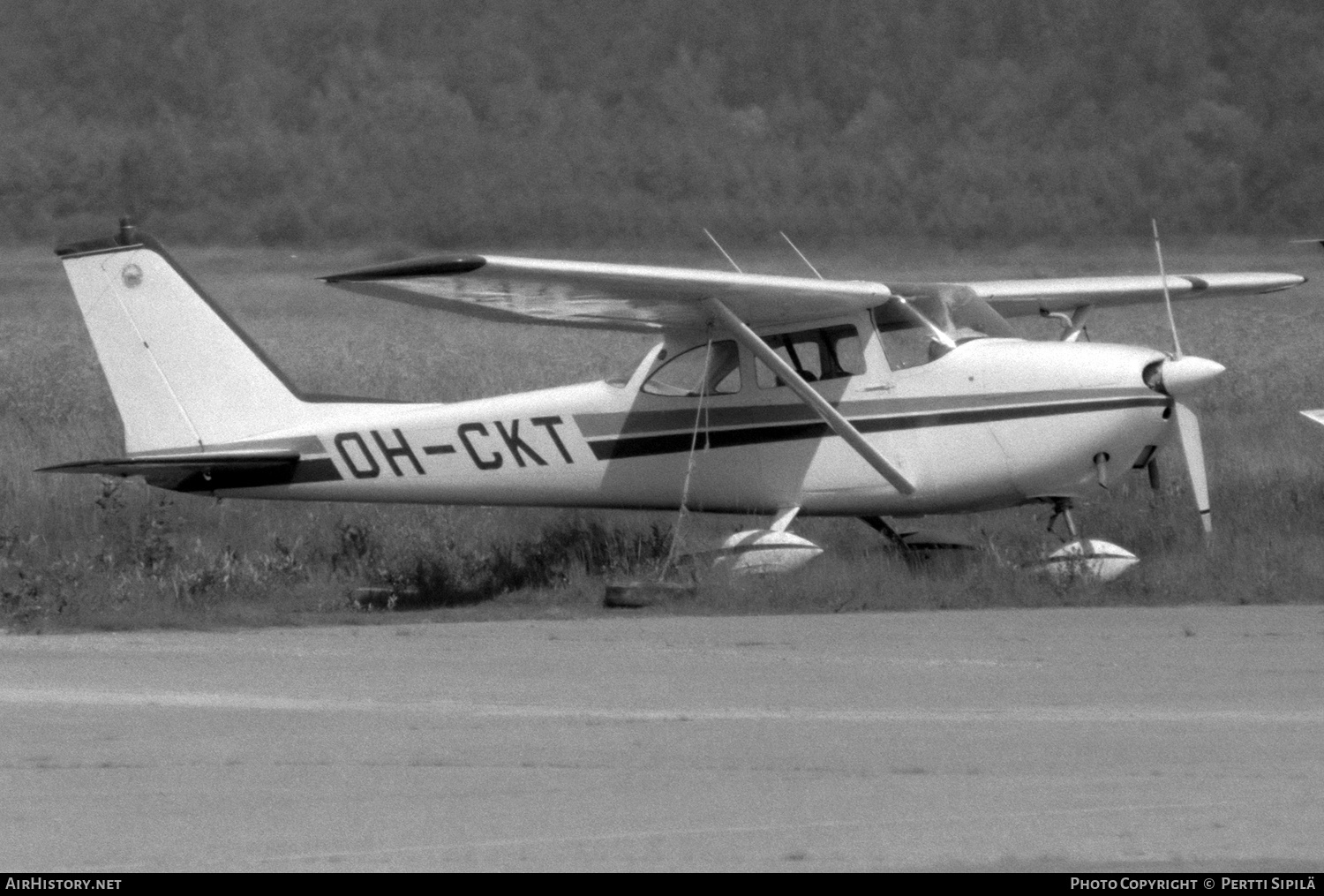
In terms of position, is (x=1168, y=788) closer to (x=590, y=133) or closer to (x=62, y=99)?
(x=590, y=133)

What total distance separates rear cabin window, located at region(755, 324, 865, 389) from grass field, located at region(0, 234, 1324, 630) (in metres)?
1.19

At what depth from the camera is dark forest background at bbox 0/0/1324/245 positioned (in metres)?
16.5

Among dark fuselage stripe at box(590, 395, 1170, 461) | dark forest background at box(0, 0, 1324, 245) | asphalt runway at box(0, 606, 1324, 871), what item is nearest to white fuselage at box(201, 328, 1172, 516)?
dark fuselage stripe at box(590, 395, 1170, 461)

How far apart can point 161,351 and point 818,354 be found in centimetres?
429

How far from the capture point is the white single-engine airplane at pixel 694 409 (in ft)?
36.1

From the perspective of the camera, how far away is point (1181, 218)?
16.6m

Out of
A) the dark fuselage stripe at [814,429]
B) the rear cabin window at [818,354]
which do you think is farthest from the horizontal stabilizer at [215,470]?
the rear cabin window at [818,354]

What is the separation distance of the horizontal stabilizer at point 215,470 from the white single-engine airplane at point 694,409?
13 mm

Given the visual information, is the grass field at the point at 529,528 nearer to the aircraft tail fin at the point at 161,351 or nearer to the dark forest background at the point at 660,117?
the dark forest background at the point at 660,117

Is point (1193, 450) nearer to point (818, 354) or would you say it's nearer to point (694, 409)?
point (818, 354)

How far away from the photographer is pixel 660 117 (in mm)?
17812

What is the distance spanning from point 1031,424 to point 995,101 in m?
6.48

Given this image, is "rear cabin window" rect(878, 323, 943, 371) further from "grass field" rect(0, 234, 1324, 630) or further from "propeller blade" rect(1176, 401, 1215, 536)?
"propeller blade" rect(1176, 401, 1215, 536)

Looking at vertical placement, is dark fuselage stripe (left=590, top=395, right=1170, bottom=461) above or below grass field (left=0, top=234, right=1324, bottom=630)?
above
